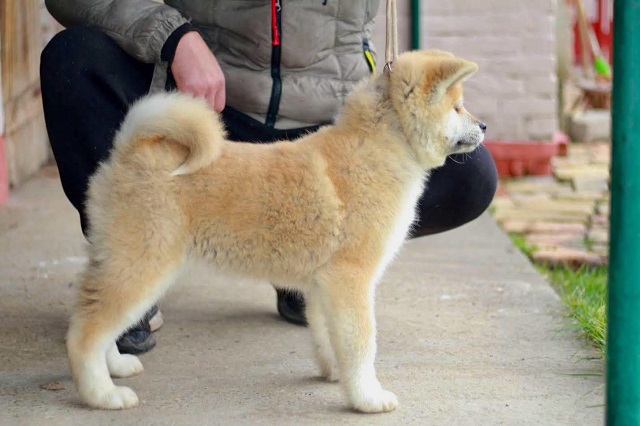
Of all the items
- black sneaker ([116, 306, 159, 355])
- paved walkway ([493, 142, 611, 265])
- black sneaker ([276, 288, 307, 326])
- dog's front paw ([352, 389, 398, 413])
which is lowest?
paved walkway ([493, 142, 611, 265])

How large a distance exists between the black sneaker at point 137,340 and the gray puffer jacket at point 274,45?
2.81 feet

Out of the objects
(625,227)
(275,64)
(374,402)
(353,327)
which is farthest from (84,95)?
(625,227)

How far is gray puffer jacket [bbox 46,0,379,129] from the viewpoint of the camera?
142 inches

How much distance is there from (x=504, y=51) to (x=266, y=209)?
15.4ft

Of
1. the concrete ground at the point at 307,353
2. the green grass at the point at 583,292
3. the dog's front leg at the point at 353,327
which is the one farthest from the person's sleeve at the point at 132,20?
the green grass at the point at 583,292

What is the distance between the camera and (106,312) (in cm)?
289

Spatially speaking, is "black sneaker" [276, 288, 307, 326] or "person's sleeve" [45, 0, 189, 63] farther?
"black sneaker" [276, 288, 307, 326]

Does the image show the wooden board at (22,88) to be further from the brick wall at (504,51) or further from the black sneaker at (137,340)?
the black sneaker at (137,340)

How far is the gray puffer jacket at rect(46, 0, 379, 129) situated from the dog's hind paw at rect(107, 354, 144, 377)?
3.17ft

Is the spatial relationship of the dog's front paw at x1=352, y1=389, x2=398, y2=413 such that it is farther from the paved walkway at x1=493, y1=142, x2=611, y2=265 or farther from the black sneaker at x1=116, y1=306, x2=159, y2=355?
the paved walkway at x1=493, y1=142, x2=611, y2=265

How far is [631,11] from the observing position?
2246mm

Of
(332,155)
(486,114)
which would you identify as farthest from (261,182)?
(486,114)

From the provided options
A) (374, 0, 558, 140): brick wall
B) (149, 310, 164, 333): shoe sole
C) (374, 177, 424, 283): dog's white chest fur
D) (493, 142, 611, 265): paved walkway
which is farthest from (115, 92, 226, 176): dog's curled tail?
(374, 0, 558, 140): brick wall

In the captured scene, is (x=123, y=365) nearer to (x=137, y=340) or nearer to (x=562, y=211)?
(x=137, y=340)
